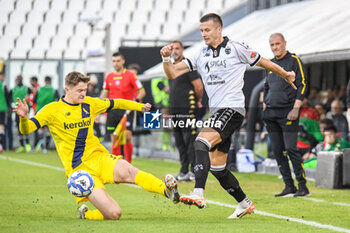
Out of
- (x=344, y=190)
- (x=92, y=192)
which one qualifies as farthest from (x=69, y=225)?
(x=344, y=190)

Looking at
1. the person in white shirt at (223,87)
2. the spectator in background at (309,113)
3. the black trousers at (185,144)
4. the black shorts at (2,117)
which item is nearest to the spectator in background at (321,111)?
the spectator in background at (309,113)

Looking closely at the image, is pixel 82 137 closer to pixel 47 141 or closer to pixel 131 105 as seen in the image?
pixel 131 105

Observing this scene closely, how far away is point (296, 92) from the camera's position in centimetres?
1042

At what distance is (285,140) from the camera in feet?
34.2

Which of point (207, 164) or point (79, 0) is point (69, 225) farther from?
point (79, 0)

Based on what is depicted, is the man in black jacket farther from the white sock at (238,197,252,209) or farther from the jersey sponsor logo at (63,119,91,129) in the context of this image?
the jersey sponsor logo at (63,119,91,129)

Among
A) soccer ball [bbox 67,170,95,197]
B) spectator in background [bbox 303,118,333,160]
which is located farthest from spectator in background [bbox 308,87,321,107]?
soccer ball [bbox 67,170,95,197]

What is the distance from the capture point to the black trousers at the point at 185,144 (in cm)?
1284

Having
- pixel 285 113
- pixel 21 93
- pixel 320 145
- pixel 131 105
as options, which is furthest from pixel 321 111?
pixel 21 93

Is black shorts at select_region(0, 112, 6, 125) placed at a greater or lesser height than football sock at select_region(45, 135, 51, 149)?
greater

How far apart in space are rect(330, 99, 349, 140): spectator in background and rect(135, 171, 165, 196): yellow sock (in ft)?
24.3

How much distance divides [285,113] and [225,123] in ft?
9.52

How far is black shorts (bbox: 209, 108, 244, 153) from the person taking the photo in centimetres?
766

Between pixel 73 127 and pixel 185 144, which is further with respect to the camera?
pixel 185 144
